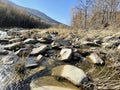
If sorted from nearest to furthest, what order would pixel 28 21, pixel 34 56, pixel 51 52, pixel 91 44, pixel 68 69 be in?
pixel 68 69 → pixel 34 56 → pixel 51 52 → pixel 91 44 → pixel 28 21

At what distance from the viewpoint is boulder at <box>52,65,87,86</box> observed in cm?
372

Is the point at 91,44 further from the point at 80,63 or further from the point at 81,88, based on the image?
the point at 81,88

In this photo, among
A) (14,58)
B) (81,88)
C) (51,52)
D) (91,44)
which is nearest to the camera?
(81,88)

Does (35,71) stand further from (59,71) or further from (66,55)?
(66,55)

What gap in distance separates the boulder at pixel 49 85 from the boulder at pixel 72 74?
0.47 ft

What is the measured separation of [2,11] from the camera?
66.3 feet

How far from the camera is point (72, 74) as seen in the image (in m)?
3.99

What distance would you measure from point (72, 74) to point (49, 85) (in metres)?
0.61

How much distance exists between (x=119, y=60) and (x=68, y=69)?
4.79 ft

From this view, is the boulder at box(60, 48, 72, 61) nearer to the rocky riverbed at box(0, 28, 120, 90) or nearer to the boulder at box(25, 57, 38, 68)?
the rocky riverbed at box(0, 28, 120, 90)

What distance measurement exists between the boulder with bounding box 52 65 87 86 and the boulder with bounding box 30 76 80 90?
0.47 ft

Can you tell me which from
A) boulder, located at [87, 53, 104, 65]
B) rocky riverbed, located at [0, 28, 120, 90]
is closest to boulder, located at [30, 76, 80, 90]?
rocky riverbed, located at [0, 28, 120, 90]

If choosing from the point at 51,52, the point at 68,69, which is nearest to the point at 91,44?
the point at 51,52

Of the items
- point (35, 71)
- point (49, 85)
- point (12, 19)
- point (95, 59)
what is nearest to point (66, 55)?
point (95, 59)
